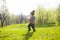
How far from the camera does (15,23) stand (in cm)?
292

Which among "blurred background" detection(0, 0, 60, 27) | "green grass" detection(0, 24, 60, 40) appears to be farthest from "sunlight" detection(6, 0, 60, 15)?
"green grass" detection(0, 24, 60, 40)

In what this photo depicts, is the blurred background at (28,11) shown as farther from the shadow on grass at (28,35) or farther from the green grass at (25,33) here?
the shadow on grass at (28,35)

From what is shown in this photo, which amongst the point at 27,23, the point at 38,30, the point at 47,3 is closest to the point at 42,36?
the point at 38,30

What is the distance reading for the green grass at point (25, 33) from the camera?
2.88m

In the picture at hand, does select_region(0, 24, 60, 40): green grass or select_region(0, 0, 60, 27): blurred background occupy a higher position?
select_region(0, 0, 60, 27): blurred background

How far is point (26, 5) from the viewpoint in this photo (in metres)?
2.96

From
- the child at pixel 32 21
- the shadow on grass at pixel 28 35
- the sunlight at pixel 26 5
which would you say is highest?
the sunlight at pixel 26 5

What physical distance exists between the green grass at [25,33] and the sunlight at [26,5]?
0.23 meters

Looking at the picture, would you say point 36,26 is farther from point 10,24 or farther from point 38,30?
point 10,24

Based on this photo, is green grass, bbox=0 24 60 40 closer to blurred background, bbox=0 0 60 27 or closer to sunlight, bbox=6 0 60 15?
blurred background, bbox=0 0 60 27

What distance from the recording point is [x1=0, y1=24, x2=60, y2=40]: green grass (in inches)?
113

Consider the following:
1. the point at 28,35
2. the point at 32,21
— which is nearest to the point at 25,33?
the point at 28,35

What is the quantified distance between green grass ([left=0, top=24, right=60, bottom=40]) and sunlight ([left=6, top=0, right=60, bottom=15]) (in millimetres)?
229

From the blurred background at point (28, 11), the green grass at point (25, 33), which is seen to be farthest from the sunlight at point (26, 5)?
the green grass at point (25, 33)
